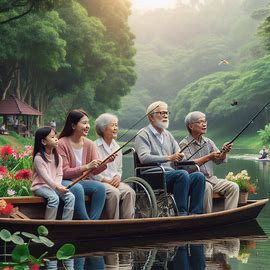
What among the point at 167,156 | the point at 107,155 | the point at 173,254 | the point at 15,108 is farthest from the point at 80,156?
the point at 15,108

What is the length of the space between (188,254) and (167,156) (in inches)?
71.1

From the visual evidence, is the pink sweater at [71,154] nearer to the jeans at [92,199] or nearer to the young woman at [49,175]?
the jeans at [92,199]

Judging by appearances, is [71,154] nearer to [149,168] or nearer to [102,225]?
[102,225]

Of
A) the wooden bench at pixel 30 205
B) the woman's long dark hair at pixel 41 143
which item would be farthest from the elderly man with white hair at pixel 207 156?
the wooden bench at pixel 30 205

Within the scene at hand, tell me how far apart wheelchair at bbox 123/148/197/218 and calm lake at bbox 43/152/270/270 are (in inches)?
16.0

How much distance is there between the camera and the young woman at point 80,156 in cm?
905

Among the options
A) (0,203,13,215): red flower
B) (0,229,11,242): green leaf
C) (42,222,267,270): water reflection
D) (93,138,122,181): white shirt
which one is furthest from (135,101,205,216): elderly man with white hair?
(0,229,11,242): green leaf

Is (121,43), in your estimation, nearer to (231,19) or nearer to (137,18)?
(231,19)

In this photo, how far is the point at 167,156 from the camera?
9.57 metres

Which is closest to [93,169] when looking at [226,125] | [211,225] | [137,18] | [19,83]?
[211,225]

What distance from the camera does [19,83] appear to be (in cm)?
3934

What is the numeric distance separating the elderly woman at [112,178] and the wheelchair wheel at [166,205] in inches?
17.8

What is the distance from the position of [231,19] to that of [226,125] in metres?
61.1

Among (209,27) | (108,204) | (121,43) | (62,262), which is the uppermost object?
(209,27)
